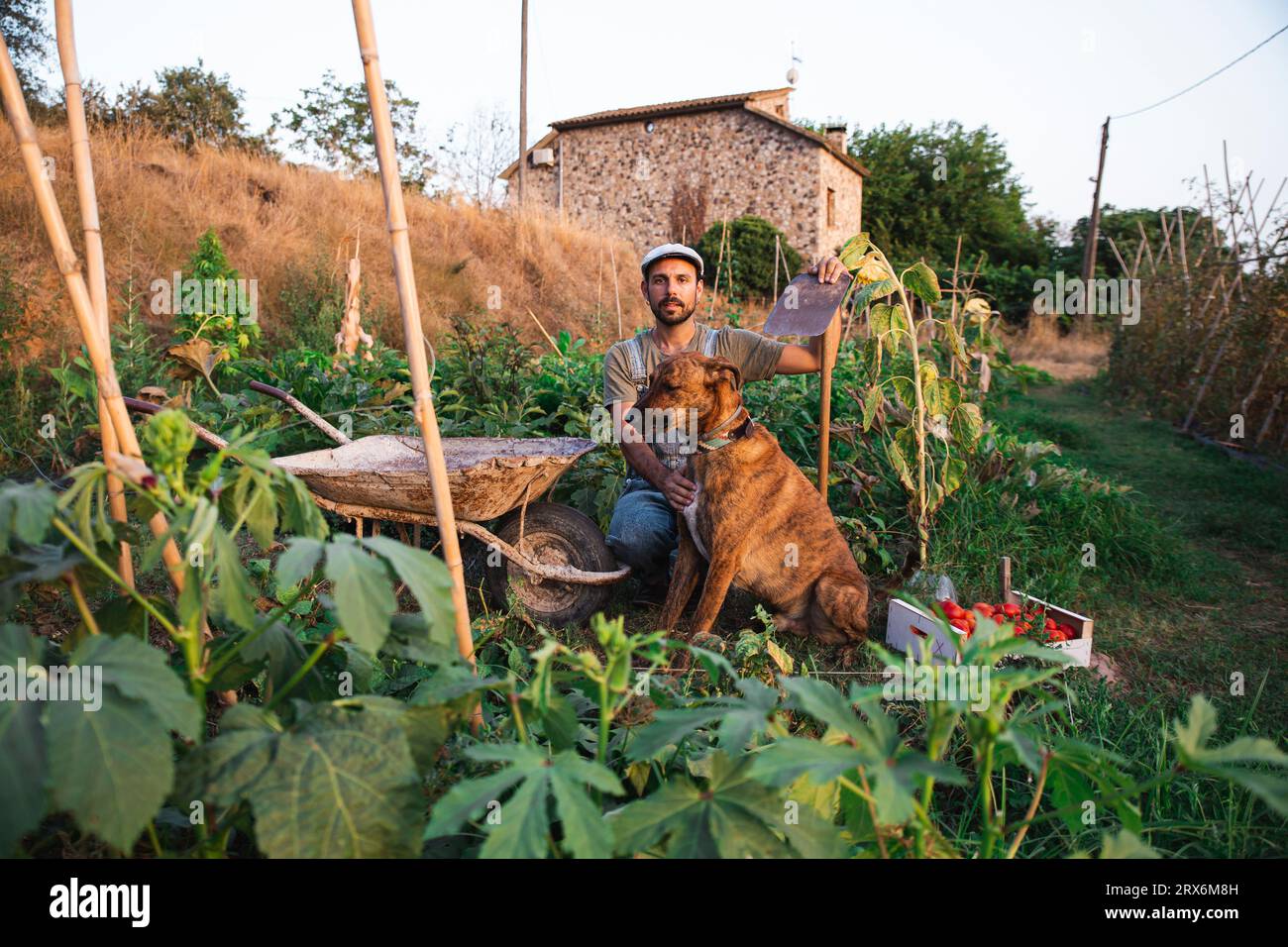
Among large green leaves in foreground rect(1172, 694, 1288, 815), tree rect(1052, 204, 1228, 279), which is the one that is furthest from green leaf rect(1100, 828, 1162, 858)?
tree rect(1052, 204, 1228, 279)

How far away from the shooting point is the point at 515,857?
100cm

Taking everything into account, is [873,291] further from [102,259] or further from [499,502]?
[102,259]

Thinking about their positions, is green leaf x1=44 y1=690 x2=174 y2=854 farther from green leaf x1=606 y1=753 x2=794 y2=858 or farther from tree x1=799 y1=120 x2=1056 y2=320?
tree x1=799 y1=120 x2=1056 y2=320

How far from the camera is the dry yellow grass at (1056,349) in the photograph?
16266 mm

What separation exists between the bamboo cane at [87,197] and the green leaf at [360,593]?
778 mm

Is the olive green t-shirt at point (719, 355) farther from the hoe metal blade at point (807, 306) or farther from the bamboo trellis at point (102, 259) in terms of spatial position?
the bamboo trellis at point (102, 259)

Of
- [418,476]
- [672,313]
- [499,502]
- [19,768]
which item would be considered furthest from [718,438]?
[19,768]

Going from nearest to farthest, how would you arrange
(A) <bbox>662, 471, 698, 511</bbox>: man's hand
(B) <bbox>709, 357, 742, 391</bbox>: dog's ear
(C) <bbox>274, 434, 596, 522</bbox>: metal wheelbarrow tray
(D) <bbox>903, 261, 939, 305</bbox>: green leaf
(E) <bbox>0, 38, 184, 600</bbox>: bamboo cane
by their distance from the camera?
(E) <bbox>0, 38, 184, 600</bbox>: bamboo cane, (C) <bbox>274, 434, 596, 522</bbox>: metal wheelbarrow tray, (B) <bbox>709, 357, 742, 391</bbox>: dog's ear, (A) <bbox>662, 471, 698, 511</bbox>: man's hand, (D) <bbox>903, 261, 939, 305</bbox>: green leaf

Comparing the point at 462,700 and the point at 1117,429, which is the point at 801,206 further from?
the point at 462,700

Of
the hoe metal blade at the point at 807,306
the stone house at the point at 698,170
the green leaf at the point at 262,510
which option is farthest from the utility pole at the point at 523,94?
the green leaf at the point at 262,510

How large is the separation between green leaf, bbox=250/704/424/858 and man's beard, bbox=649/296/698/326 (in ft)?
9.93

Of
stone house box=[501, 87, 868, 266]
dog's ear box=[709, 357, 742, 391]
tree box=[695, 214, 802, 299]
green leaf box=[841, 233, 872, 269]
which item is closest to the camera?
dog's ear box=[709, 357, 742, 391]

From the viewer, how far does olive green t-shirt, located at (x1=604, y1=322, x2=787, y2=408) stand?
3900 mm

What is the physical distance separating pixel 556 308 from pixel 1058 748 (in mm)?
13976
